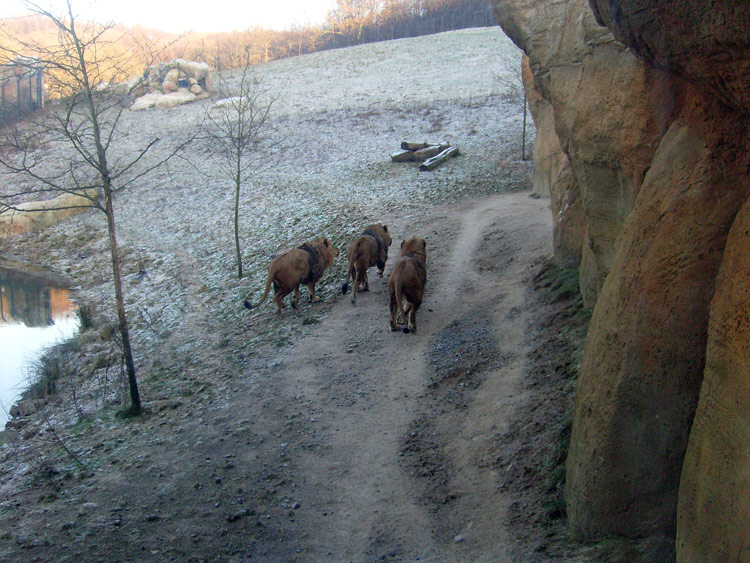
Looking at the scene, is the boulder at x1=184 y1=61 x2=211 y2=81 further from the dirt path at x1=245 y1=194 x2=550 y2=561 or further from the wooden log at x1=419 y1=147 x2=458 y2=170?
the dirt path at x1=245 y1=194 x2=550 y2=561

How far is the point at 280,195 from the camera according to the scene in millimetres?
25438

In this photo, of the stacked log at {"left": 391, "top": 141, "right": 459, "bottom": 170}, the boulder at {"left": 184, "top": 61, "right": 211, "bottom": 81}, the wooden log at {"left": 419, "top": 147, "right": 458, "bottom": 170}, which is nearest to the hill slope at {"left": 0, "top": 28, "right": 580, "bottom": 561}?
the wooden log at {"left": 419, "top": 147, "right": 458, "bottom": 170}

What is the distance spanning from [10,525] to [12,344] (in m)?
11.8

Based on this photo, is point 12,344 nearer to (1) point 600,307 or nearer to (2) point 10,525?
(2) point 10,525

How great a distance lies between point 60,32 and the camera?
1056 centimetres

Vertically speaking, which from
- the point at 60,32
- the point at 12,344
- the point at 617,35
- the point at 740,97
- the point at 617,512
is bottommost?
the point at 12,344

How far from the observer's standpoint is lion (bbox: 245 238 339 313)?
13.9 metres

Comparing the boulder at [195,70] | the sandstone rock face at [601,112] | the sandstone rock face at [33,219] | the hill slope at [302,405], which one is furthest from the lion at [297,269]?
the boulder at [195,70]

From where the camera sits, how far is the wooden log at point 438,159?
2577 cm

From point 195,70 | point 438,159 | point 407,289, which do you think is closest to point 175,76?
point 195,70

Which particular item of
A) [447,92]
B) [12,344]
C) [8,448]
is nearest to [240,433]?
[8,448]

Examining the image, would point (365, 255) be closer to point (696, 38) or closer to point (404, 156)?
point (696, 38)

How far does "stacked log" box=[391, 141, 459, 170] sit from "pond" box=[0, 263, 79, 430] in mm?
14236

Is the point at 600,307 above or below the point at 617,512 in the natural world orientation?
above
